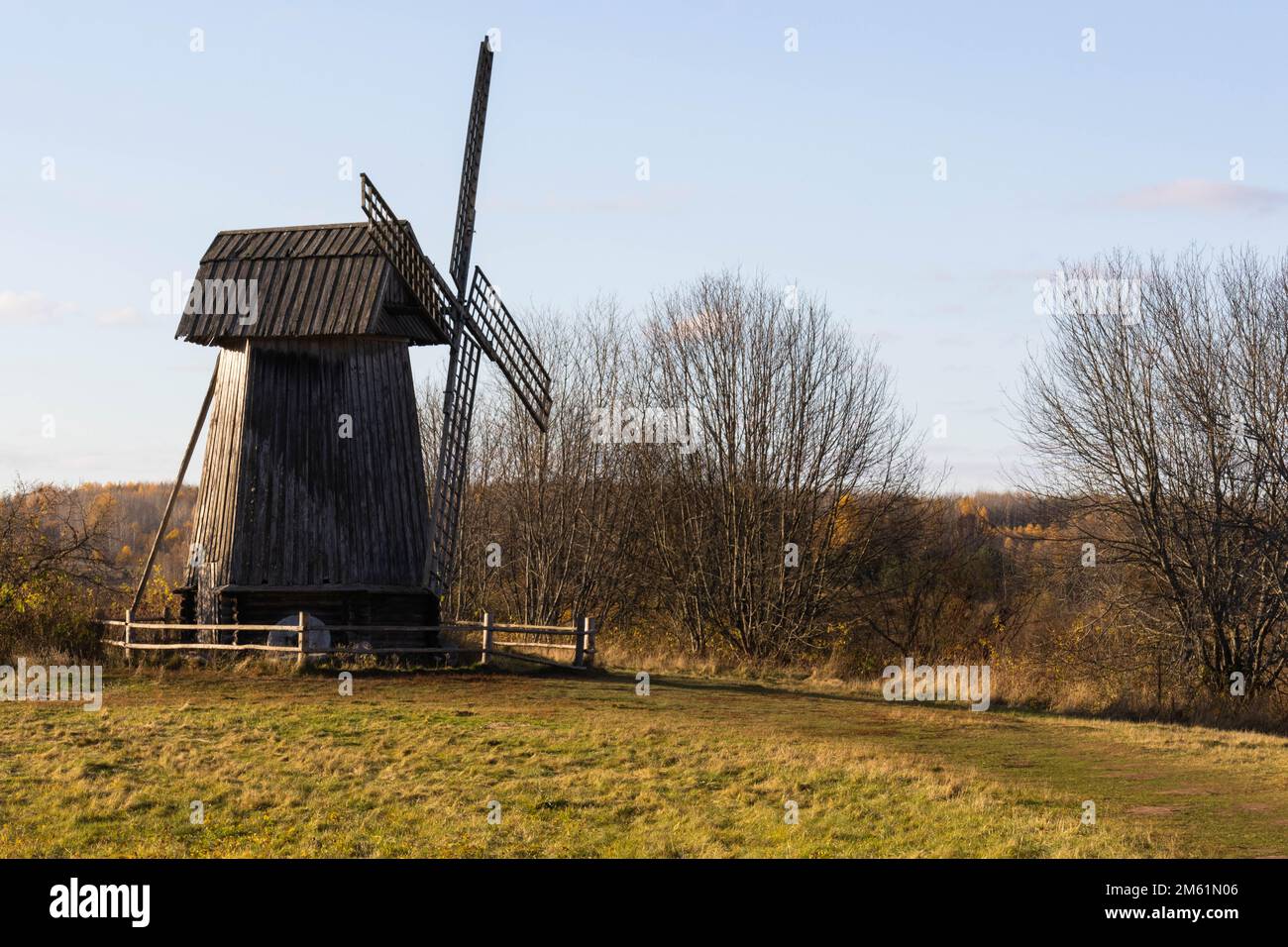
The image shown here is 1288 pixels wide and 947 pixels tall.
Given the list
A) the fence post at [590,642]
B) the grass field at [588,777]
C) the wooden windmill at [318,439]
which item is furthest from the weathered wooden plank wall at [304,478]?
the fence post at [590,642]

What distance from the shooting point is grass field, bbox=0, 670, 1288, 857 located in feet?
40.4

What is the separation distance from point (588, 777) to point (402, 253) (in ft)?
44.0

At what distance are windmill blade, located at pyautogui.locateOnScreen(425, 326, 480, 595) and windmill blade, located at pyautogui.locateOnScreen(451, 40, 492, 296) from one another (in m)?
1.44

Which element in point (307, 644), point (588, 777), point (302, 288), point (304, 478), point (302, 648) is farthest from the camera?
point (302, 288)

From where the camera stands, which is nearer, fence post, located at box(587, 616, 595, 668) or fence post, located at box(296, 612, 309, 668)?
fence post, located at box(296, 612, 309, 668)

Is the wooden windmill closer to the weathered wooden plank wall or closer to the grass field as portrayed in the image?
the weathered wooden plank wall

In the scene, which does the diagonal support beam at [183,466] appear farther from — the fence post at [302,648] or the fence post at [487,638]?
the fence post at [487,638]

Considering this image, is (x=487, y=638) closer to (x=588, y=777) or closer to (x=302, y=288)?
(x=302, y=288)

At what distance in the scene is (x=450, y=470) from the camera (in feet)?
87.7

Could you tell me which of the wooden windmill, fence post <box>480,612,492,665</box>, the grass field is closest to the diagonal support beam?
the wooden windmill

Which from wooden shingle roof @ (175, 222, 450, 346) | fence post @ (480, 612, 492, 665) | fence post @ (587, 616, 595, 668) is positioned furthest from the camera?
fence post @ (587, 616, 595, 668)

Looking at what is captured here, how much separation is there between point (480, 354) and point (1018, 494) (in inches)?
552

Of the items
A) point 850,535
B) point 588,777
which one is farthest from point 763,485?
point 588,777
